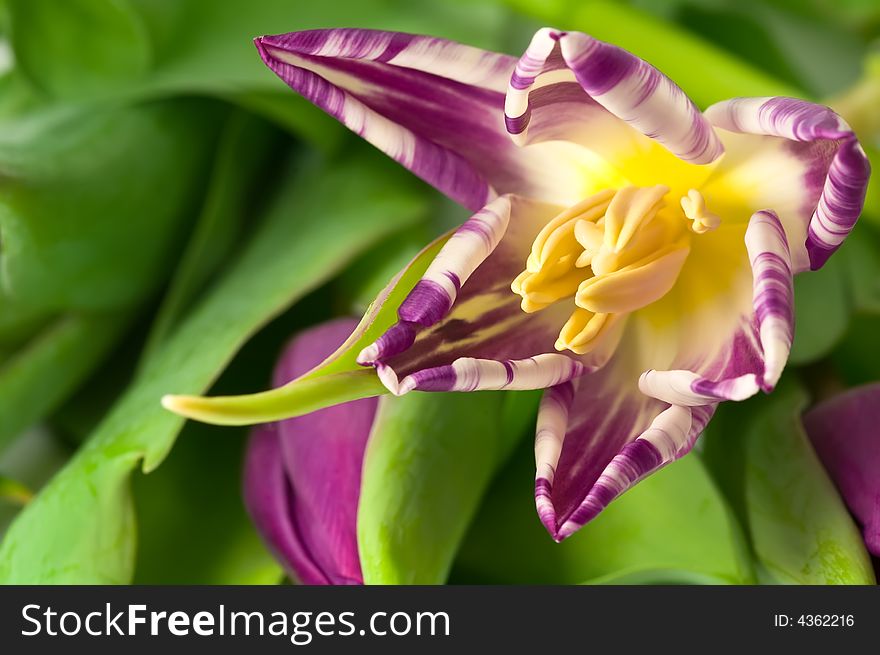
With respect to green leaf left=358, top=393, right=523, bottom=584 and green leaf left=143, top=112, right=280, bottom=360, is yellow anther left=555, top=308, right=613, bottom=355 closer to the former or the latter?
green leaf left=358, top=393, right=523, bottom=584

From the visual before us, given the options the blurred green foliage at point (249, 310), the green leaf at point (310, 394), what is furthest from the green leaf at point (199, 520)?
the green leaf at point (310, 394)

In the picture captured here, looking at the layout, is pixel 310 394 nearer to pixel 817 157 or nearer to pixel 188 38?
pixel 817 157

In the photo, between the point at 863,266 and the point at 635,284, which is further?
the point at 863,266

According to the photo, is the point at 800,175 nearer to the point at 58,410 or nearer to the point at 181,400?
the point at 181,400

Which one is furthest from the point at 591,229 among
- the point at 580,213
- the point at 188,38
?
the point at 188,38

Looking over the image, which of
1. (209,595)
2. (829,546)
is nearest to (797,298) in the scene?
(829,546)

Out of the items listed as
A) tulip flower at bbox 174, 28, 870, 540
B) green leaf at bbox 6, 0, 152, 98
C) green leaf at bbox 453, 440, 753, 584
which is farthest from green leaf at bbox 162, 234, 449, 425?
green leaf at bbox 6, 0, 152, 98
